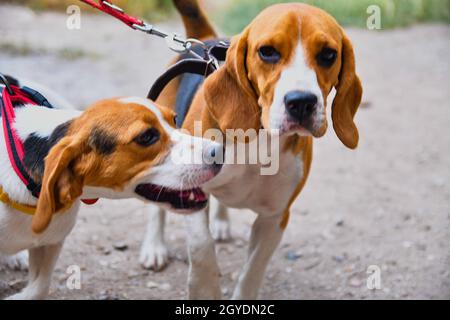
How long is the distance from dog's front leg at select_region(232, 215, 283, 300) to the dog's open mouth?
88cm

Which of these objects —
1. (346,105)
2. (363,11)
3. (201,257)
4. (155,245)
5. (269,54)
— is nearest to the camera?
(269,54)

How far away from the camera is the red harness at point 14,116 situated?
9.39ft

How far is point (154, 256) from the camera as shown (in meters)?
4.49

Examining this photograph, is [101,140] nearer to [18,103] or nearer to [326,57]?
[18,103]

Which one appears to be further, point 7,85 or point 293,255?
point 293,255

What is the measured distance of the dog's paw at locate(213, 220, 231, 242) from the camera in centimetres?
493

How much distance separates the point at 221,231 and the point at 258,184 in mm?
1446

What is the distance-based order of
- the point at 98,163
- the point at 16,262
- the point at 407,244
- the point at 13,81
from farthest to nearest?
the point at 407,244 < the point at 16,262 < the point at 13,81 < the point at 98,163

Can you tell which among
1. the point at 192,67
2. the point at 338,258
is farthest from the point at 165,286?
the point at 192,67

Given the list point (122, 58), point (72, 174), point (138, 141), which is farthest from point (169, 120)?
point (122, 58)

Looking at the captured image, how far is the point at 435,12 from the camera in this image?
1066 centimetres

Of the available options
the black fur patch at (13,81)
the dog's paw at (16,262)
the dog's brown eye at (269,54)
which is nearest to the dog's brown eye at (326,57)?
the dog's brown eye at (269,54)

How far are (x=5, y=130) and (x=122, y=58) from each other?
19.9ft

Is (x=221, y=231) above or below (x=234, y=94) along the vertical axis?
below
